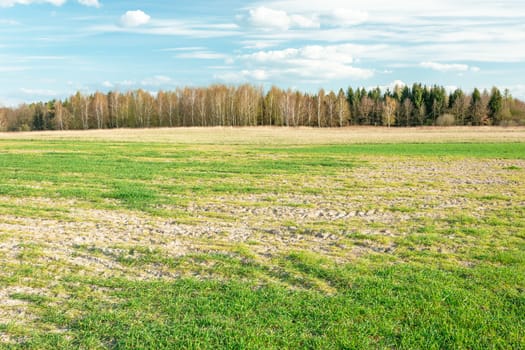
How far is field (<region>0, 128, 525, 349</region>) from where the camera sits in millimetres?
6027

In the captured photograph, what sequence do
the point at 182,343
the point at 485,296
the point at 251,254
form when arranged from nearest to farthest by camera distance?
the point at 182,343
the point at 485,296
the point at 251,254

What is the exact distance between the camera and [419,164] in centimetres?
3000

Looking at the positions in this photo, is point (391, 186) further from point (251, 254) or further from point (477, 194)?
point (251, 254)

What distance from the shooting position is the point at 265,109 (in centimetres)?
12162

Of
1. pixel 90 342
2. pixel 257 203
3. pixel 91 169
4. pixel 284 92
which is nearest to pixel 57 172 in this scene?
pixel 91 169

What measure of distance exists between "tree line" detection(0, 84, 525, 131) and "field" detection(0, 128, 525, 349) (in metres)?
99.5

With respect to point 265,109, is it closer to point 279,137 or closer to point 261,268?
point 279,137

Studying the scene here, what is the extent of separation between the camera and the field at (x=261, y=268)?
6.03m

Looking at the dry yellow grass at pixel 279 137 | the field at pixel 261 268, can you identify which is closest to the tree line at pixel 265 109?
the dry yellow grass at pixel 279 137

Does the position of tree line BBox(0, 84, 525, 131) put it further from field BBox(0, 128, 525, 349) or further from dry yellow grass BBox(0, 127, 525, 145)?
field BBox(0, 128, 525, 349)

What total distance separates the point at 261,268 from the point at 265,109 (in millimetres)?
114735

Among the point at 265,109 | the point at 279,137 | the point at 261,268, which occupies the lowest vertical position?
the point at 261,268

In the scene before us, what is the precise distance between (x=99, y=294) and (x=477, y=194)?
589 inches

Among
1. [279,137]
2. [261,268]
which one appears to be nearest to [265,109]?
[279,137]
